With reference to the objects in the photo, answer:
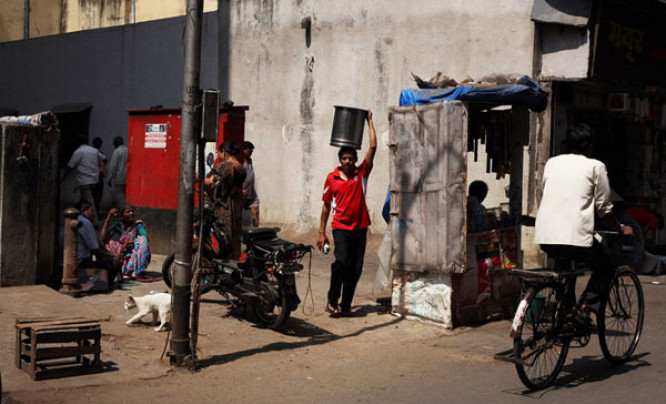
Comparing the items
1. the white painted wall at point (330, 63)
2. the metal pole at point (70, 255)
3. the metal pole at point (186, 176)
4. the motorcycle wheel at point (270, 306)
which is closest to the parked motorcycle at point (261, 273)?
the motorcycle wheel at point (270, 306)

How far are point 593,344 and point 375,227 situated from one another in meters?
7.08

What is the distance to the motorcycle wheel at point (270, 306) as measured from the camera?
8289mm

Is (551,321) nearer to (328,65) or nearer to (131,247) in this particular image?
(131,247)

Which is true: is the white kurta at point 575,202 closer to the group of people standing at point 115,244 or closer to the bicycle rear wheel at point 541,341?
the bicycle rear wheel at point 541,341

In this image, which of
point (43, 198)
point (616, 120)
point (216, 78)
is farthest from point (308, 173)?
point (43, 198)

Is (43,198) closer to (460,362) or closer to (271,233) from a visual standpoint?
(271,233)

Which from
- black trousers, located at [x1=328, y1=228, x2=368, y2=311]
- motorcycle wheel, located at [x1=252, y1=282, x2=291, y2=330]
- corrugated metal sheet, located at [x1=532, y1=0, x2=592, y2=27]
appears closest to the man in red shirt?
black trousers, located at [x1=328, y1=228, x2=368, y2=311]

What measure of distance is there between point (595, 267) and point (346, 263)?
303 centimetres

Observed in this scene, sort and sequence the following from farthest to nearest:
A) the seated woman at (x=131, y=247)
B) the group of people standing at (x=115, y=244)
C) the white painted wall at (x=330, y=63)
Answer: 1. the white painted wall at (x=330, y=63)
2. the seated woman at (x=131, y=247)
3. the group of people standing at (x=115, y=244)

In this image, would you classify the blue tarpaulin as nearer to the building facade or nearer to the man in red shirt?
the man in red shirt

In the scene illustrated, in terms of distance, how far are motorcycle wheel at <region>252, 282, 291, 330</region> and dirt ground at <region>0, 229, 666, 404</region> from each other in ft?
0.42

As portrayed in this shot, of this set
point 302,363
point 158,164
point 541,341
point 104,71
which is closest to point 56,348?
point 302,363

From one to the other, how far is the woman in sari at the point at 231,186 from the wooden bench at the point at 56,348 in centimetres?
352

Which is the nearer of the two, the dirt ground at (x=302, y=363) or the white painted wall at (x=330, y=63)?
the dirt ground at (x=302, y=363)
